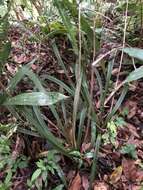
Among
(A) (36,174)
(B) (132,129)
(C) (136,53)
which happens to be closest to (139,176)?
(B) (132,129)

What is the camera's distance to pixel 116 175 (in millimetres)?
2221

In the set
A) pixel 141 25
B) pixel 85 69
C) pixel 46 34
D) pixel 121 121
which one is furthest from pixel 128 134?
pixel 46 34

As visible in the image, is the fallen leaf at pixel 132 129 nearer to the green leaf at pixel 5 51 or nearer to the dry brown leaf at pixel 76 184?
the dry brown leaf at pixel 76 184

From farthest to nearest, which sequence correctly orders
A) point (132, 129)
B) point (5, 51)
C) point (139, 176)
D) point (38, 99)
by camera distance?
point (132, 129), point (139, 176), point (5, 51), point (38, 99)

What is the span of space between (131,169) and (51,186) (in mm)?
480

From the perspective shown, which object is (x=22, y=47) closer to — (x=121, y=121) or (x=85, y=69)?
(x=85, y=69)

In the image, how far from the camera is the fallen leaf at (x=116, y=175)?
221cm

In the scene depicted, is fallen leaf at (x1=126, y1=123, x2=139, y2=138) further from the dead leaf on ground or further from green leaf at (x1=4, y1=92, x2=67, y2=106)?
green leaf at (x1=4, y1=92, x2=67, y2=106)

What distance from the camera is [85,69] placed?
2.45 m

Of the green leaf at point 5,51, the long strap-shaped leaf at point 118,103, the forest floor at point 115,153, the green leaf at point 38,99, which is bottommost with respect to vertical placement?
the forest floor at point 115,153

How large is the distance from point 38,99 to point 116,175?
0.66m

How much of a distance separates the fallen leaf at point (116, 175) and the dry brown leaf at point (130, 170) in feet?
0.11

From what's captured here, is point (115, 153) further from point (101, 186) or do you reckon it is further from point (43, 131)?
point (43, 131)

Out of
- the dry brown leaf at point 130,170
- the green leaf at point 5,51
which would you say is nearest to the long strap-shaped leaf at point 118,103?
the dry brown leaf at point 130,170
